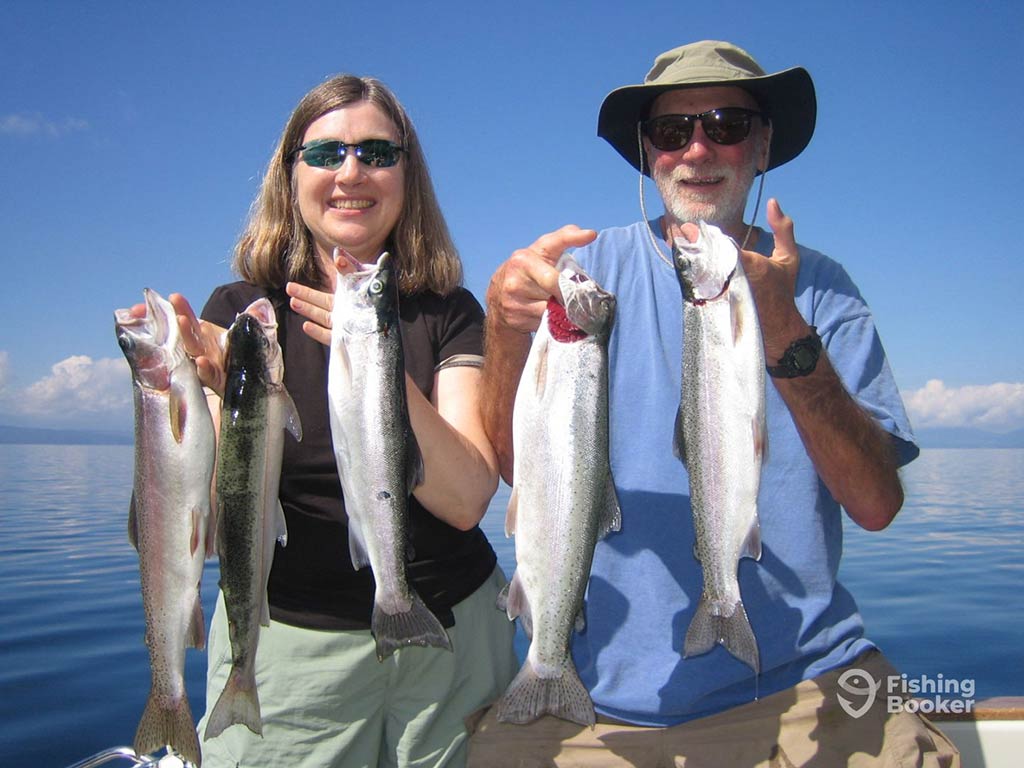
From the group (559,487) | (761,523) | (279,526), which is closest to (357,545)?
(279,526)

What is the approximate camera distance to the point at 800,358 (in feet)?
9.09

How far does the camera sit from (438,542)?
3.32 m

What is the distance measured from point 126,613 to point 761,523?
28.7ft

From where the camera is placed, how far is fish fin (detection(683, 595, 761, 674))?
101 inches

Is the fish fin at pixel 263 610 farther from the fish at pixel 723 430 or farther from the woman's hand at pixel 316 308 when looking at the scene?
the fish at pixel 723 430

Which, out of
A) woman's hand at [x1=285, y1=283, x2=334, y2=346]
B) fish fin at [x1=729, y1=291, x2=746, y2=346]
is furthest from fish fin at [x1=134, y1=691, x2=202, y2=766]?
fish fin at [x1=729, y1=291, x2=746, y2=346]

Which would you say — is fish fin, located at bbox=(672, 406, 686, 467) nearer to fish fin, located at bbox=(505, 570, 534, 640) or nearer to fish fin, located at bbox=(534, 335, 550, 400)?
fish fin, located at bbox=(534, 335, 550, 400)

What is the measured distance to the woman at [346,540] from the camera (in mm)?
3223

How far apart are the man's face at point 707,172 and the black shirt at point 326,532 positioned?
48.2 inches

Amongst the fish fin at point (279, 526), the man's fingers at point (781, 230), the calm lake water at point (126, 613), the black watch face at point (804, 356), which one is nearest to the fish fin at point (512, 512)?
the fish fin at point (279, 526)

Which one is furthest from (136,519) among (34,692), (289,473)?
(34,692)

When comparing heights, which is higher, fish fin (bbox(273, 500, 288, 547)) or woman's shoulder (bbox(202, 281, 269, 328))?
woman's shoulder (bbox(202, 281, 269, 328))

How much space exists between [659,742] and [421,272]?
234cm

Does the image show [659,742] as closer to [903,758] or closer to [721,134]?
[903,758]
